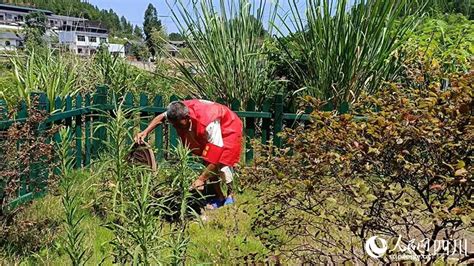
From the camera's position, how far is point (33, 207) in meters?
4.56

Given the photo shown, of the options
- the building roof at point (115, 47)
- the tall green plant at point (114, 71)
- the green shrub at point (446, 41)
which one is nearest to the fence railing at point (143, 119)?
the tall green plant at point (114, 71)

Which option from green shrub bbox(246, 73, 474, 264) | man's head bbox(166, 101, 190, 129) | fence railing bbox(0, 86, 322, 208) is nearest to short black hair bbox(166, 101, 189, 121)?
man's head bbox(166, 101, 190, 129)

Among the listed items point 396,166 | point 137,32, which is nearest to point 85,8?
point 137,32

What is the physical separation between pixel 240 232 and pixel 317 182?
76.9 inches

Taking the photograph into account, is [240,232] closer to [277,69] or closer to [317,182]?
[317,182]

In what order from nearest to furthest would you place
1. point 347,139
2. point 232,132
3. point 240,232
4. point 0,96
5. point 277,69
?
point 347,139
point 240,232
point 232,132
point 0,96
point 277,69

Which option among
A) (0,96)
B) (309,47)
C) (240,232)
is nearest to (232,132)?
(240,232)

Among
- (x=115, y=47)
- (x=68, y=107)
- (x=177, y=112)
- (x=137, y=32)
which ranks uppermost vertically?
(x=137, y=32)

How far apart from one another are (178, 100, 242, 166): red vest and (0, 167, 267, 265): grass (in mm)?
521

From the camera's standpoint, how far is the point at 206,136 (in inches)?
197

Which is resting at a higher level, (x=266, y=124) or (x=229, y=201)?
(x=266, y=124)

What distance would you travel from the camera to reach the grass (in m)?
3.56
